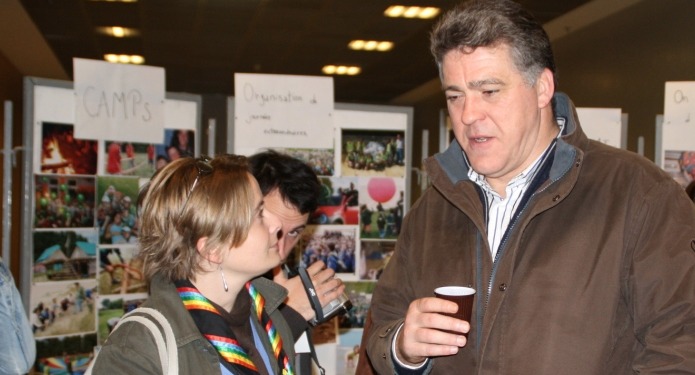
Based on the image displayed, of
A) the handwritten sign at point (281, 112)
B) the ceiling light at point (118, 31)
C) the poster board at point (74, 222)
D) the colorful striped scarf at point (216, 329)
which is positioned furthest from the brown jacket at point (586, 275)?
the ceiling light at point (118, 31)

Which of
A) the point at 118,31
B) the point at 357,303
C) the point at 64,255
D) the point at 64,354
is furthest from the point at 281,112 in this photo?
the point at 118,31

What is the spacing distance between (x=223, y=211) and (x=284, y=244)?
73cm

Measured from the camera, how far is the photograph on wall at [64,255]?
2.72 m

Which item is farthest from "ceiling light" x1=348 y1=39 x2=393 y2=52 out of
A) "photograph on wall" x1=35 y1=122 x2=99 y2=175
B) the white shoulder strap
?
the white shoulder strap

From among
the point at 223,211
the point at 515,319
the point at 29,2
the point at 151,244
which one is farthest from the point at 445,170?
the point at 29,2

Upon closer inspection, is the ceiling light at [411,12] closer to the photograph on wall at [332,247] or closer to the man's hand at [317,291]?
the photograph on wall at [332,247]

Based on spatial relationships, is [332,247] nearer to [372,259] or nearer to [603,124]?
[372,259]

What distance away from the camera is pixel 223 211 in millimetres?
1783

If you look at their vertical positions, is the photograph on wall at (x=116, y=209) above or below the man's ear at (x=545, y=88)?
below

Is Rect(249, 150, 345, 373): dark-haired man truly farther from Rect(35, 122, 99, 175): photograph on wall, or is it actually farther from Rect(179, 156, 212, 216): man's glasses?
Rect(35, 122, 99, 175): photograph on wall

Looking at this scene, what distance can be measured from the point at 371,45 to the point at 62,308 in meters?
7.52

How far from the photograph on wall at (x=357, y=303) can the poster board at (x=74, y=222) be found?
0.86 meters

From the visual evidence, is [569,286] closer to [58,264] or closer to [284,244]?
[284,244]

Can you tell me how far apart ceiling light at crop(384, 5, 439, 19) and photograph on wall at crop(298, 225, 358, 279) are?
5.26 m
